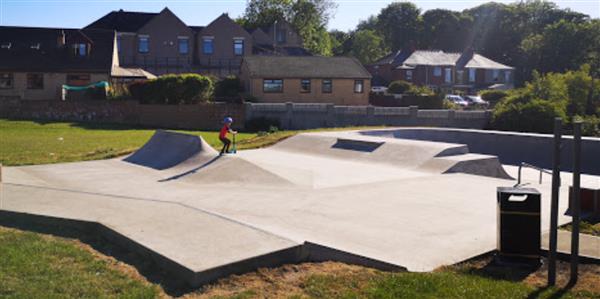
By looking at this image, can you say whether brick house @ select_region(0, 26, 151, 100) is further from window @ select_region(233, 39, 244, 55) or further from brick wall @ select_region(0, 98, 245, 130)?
window @ select_region(233, 39, 244, 55)

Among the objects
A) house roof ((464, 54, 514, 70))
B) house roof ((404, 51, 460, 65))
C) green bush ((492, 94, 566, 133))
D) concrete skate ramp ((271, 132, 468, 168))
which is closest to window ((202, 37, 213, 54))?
house roof ((404, 51, 460, 65))

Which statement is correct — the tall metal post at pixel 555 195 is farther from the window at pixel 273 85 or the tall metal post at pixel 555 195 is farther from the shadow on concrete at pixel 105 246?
the window at pixel 273 85

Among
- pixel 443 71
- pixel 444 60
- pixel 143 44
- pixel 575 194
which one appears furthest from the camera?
pixel 444 60

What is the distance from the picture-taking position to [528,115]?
107 feet

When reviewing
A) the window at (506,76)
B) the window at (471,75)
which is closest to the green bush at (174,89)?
the window at (471,75)

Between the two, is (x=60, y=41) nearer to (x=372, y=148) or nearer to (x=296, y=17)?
(x=372, y=148)

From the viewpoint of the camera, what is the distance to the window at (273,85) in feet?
160

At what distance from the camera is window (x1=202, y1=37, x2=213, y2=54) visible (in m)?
62.0

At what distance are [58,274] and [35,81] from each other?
44780 mm

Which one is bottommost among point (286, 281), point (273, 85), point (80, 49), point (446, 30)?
point (286, 281)

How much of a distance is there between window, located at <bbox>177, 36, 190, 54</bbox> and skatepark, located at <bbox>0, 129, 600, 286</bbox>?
4196 centimetres

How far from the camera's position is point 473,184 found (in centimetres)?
1515

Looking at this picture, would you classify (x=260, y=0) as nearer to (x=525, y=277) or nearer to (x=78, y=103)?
(x=78, y=103)

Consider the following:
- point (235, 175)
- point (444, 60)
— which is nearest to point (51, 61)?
point (235, 175)
